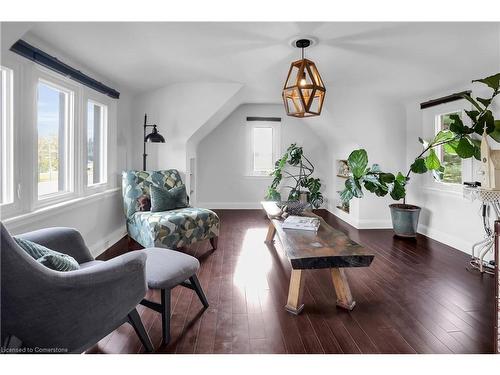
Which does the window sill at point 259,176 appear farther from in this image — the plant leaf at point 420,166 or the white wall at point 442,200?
the plant leaf at point 420,166

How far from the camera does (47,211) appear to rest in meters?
2.39

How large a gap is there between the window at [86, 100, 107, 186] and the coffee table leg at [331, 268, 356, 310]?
2786 mm

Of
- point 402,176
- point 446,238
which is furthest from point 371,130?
point 446,238

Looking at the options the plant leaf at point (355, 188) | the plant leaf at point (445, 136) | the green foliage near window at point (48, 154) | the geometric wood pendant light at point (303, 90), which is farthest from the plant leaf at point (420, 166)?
the green foliage near window at point (48, 154)

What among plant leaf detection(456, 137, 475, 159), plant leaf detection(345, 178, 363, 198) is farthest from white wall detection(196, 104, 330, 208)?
plant leaf detection(456, 137, 475, 159)

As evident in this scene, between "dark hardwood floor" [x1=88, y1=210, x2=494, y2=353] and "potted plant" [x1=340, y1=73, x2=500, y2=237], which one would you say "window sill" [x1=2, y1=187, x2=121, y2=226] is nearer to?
"dark hardwood floor" [x1=88, y1=210, x2=494, y2=353]

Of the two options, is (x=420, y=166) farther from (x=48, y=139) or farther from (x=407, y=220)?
(x=48, y=139)

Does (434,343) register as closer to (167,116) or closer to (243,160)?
(167,116)

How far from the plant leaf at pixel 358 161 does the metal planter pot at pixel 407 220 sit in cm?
81

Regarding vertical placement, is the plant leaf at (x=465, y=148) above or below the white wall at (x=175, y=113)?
below

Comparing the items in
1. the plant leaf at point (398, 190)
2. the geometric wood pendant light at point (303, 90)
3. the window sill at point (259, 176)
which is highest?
the geometric wood pendant light at point (303, 90)

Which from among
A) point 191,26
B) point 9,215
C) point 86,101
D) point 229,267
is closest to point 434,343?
point 229,267

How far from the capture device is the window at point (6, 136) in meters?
2.07

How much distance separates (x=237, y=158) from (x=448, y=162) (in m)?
3.76
